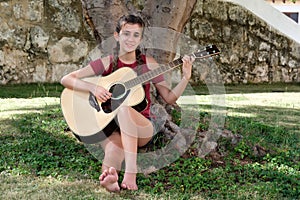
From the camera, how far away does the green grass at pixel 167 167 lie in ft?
9.36

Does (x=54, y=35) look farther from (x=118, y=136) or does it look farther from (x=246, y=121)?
(x=118, y=136)

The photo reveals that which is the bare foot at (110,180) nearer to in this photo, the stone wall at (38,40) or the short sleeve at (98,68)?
the short sleeve at (98,68)

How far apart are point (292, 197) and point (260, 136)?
1302 mm

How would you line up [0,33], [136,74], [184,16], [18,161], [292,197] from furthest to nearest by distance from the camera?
[0,33]
[184,16]
[18,161]
[136,74]
[292,197]

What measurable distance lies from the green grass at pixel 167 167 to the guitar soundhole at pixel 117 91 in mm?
505

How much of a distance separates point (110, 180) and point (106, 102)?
20.3 inches

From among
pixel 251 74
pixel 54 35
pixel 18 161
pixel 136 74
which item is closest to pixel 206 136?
pixel 136 74

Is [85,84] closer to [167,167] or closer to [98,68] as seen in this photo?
[98,68]

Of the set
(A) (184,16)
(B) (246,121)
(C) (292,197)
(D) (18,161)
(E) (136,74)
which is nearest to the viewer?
(C) (292,197)

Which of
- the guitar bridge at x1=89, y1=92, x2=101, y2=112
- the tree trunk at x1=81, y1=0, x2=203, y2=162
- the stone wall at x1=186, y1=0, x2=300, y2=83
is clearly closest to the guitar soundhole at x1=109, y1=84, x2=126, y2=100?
the guitar bridge at x1=89, y1=92, x2=101, y2=112

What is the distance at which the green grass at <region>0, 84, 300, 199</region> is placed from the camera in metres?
2.85

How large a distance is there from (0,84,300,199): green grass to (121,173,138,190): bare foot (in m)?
0.05

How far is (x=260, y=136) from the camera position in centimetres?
411

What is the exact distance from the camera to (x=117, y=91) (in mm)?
3066
